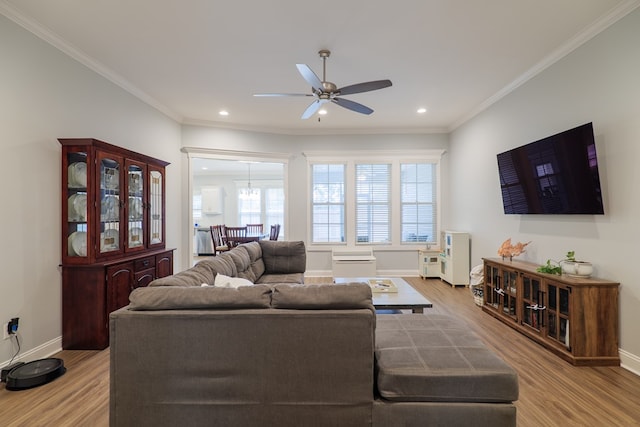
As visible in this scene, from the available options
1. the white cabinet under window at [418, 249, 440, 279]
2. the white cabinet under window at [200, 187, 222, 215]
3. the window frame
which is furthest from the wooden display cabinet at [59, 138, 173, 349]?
the white cabinet under window at [200, 187, 222, 215]

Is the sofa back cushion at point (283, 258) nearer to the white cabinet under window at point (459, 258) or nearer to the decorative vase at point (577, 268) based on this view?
the white cabinet under window at point (459, 258)

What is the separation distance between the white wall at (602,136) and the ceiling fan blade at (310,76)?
251cm

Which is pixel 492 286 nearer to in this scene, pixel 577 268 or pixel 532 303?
pixel 532 303

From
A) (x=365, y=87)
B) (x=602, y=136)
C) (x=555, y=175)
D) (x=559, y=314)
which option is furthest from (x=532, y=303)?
(x=365, y=87)

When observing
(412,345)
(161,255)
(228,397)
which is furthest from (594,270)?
(161,255)

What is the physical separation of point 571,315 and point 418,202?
374 centimetres

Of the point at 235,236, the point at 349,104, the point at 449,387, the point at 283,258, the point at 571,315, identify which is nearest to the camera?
the point at 449,387

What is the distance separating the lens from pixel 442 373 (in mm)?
1586

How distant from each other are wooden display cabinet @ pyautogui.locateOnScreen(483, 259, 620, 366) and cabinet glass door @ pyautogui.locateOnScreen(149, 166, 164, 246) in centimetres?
437

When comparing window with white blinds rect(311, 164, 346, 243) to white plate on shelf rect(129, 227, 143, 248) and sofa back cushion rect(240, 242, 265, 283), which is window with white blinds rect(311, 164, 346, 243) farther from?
white plate on shelf rect(129, 227, 143, 248)

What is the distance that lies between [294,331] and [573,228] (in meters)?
3.06

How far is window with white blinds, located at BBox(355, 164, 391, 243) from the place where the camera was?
6.14 meters

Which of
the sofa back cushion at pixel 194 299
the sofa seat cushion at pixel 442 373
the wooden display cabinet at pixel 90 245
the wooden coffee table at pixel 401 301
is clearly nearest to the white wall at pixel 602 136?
the wooden coffee table at pixel 401 301

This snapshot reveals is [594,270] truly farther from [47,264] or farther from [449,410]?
[47,264]
